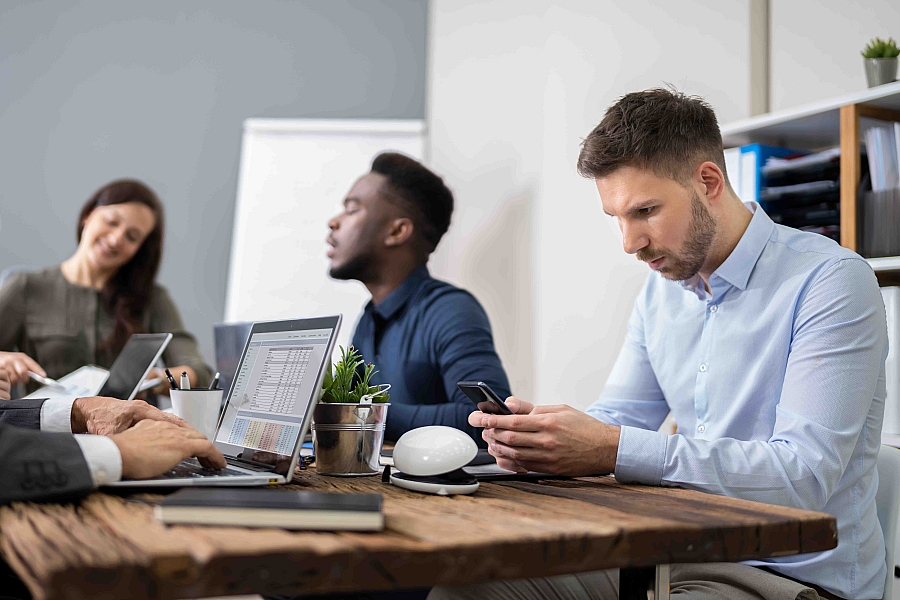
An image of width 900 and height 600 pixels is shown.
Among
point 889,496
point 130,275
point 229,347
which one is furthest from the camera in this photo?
point 130,275

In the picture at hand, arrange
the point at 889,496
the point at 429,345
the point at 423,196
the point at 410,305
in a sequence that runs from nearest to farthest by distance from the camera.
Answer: the point at 889,496, the point at 429,345, the point at 410,305, the point at 423,196

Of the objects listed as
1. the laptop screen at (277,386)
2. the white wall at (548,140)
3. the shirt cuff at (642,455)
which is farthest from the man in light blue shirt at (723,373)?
the white wall at (548,140)

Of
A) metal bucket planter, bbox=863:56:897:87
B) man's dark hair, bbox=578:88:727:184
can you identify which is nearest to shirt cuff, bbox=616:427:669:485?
man's dark hair, bbox=578:88:727:184

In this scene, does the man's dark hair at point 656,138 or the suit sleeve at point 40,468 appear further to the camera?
the man's dark hair at point 656,138

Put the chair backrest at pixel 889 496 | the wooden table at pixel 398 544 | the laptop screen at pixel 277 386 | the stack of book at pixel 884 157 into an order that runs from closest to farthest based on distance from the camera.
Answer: the wooden table at pixel 398 544 < the laptop screen at pixel 277 386 < the chair backrest at pixel 889 496 < the stack of book at pixel 884 157

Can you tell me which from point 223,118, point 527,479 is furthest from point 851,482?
point 223,118

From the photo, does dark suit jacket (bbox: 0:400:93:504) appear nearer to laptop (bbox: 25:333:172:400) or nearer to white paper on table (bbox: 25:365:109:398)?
laptop (bbox: 25:333:172:400)

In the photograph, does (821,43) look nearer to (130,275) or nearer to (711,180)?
(711,180)

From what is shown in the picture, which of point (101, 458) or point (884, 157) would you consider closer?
point (101, 458)

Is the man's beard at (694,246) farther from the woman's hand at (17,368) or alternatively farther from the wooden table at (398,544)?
the woman's hand at (17,368)

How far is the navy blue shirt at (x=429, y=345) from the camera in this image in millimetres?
2148

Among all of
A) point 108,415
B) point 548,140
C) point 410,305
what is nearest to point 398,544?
point 108,415

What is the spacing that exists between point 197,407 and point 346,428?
1.56ft

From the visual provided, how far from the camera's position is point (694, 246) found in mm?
1474
